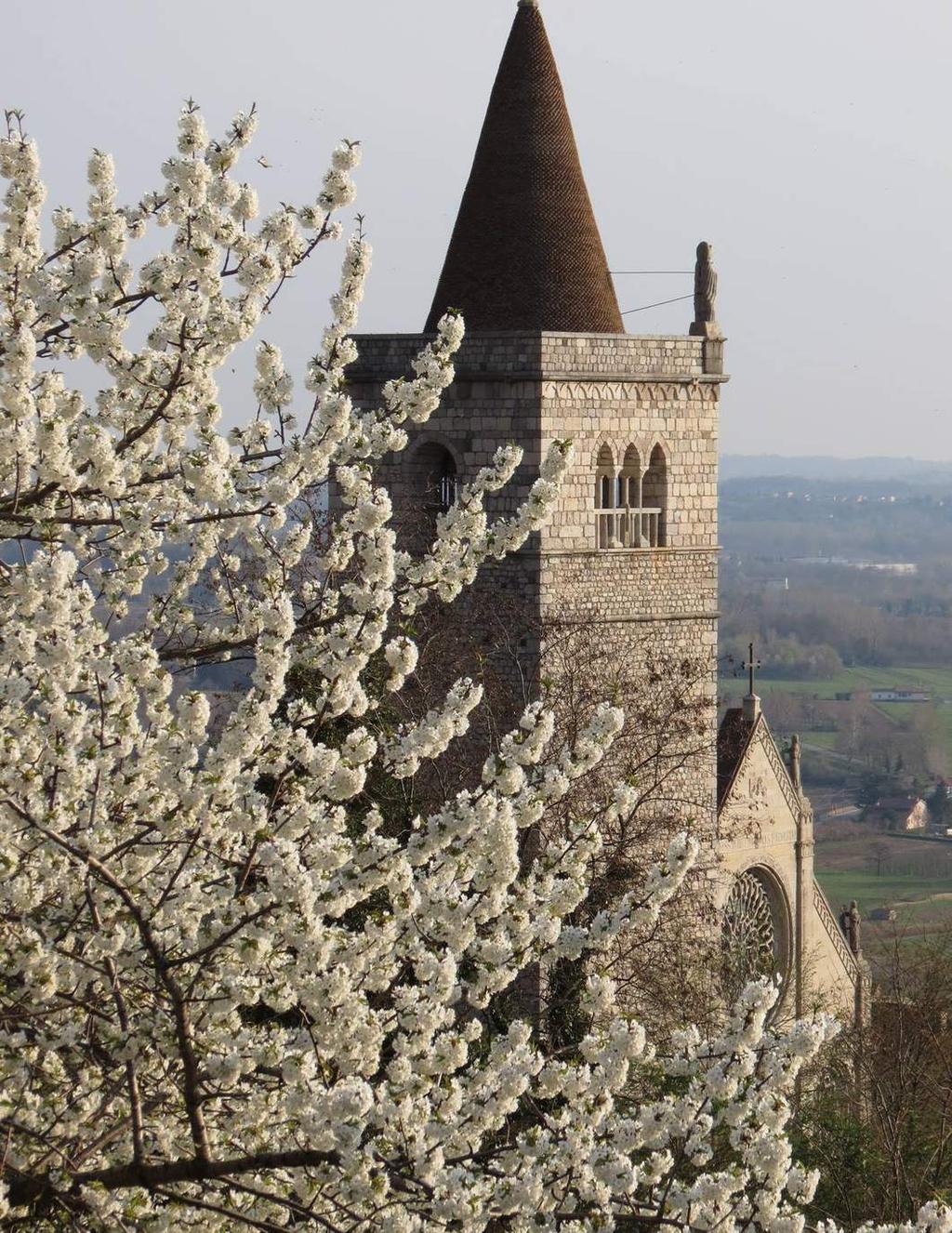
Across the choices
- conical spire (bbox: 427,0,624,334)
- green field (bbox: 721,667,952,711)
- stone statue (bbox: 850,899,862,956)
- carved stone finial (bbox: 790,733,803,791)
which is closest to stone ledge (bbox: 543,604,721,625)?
conical spire (bbox: 427,0,624,334)

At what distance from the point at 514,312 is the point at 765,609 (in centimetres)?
13125

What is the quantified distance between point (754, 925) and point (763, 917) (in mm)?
608

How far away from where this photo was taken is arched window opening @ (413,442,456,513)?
80.7 ft

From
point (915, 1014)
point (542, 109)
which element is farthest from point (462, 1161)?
point (542, 109)

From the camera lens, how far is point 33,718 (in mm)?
8516

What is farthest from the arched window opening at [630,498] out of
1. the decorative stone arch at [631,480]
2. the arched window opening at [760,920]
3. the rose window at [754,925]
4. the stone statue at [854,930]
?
the stone statue at [854,930]

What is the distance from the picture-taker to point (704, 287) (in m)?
26.5

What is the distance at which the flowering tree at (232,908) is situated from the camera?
799 cm


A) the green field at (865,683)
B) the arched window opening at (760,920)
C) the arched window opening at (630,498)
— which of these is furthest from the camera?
the green field at (865,683)

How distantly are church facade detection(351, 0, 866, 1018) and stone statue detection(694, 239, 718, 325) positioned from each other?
29mm

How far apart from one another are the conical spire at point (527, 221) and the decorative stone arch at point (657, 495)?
1.57 m

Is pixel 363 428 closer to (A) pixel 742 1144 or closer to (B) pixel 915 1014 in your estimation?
(A) pixel 742 1144

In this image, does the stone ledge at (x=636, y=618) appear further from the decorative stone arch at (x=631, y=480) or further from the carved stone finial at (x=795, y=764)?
the carved stone finial at (x=795, y=764)

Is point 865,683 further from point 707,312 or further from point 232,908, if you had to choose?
point 232,908
